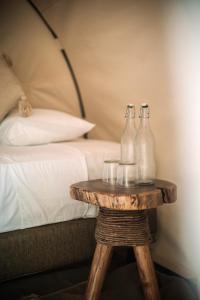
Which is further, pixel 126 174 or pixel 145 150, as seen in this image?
pixel 145 150

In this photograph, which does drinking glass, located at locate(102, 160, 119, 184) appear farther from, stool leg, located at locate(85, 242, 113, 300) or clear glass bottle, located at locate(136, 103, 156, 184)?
stool leg, located at locate(85, 242, 113, 300)

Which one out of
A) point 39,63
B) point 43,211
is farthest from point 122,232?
point 39,63

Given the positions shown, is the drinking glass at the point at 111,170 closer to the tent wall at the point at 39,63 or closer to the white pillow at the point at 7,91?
the white pillow at the point at 7,91

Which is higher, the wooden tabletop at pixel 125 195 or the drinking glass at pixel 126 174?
the drinking glass at pixel 126 174

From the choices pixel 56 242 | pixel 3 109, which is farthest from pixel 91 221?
pixel 3 109

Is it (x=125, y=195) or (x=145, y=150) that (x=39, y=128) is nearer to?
(x=145, y=150)

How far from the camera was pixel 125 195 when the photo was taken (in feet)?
3.62

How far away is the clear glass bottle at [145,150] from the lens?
1357 millimetres

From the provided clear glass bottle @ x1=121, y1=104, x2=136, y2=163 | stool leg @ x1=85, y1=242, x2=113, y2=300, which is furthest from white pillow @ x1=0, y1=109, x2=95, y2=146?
stool leg @ x1=85, y1=242, x2=113, y2=300

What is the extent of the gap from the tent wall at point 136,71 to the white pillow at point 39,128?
304mm

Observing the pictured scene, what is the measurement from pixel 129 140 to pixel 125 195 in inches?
14.5

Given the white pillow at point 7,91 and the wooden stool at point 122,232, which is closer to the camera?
the wooden stool at point 122,232

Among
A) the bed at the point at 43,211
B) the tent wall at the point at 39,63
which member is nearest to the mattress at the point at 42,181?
the bed at the point at 43,211

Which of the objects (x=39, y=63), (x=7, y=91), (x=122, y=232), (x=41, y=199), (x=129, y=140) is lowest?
(x=122, y=232)
